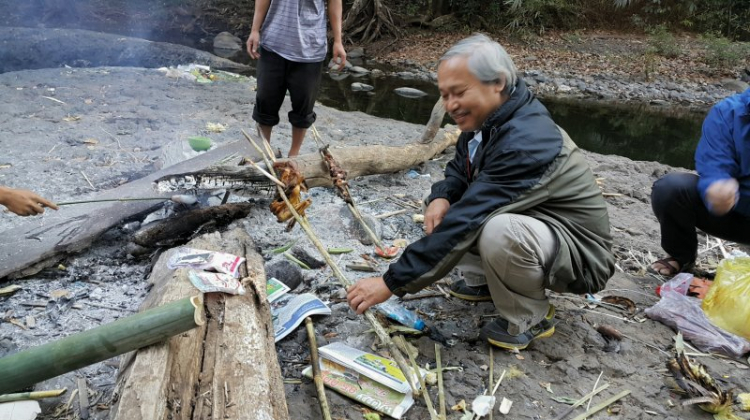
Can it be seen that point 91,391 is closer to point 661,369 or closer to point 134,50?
point 661,369

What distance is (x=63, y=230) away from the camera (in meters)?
2.99

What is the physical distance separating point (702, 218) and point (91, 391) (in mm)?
3230

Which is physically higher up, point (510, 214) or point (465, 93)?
point (465, 93)

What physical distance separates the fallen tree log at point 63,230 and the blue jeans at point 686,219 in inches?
113

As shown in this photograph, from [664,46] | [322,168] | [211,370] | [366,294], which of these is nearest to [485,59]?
[366,294]

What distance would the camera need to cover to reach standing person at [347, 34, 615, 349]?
2.25 m

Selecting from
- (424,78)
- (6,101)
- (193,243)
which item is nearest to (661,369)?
(193,243)

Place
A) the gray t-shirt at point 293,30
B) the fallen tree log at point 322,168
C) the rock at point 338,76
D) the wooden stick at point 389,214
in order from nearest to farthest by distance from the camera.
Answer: the fallen tree log at point 322,168 < the wooden stick at point 389,214 < the gray t-shirt at point 293,30 < the rock at point 338,76

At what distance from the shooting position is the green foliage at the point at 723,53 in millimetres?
14641

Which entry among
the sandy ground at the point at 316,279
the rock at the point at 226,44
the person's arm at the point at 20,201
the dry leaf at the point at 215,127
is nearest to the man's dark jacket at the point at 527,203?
the sandy ground at the point at 316,279

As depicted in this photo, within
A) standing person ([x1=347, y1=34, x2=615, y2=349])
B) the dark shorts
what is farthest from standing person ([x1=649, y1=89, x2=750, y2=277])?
the dark shorts

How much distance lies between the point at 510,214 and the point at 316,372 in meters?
1.03

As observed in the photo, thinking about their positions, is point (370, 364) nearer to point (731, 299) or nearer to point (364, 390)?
point (364, 390)

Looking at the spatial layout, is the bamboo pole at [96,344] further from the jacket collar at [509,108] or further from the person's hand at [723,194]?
the person's hand at [723,194]
